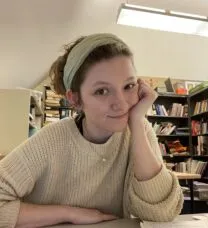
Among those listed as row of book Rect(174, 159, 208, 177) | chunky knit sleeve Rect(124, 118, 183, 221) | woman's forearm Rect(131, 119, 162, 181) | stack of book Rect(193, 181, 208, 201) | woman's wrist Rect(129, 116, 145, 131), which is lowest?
stack of book Rect(193, 181, 208, 201)

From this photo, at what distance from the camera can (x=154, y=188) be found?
2.71 feet

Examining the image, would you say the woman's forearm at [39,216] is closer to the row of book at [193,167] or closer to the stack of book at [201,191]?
the stack of book at [201,191]

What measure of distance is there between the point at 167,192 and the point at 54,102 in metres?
4.82

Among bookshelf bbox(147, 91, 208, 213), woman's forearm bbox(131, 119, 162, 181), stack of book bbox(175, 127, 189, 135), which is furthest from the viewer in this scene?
stack of book bbox(175, 127, 189, 135)

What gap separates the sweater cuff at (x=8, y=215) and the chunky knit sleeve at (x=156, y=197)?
0.34m

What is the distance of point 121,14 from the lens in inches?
128

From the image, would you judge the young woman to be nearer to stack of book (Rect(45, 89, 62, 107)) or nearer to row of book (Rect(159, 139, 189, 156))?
row of book (Rect(159, 139, 189, 156))

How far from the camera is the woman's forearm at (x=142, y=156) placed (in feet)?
2.79

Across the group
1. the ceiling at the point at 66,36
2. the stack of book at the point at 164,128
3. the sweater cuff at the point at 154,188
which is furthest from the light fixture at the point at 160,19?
the sweater cuff at the point at 154,188

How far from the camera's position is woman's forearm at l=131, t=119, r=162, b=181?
0.85 m

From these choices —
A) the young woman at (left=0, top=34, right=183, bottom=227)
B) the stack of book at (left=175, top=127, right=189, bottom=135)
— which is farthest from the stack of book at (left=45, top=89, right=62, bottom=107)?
the young woman at (left=0, top=34, right=183, bottom=227)

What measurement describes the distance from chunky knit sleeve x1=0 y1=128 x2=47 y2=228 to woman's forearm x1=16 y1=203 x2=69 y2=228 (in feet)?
0.06

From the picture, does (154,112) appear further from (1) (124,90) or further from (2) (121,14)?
(1) (124,90)

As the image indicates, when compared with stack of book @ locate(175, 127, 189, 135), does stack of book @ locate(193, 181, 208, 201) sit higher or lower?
lower
